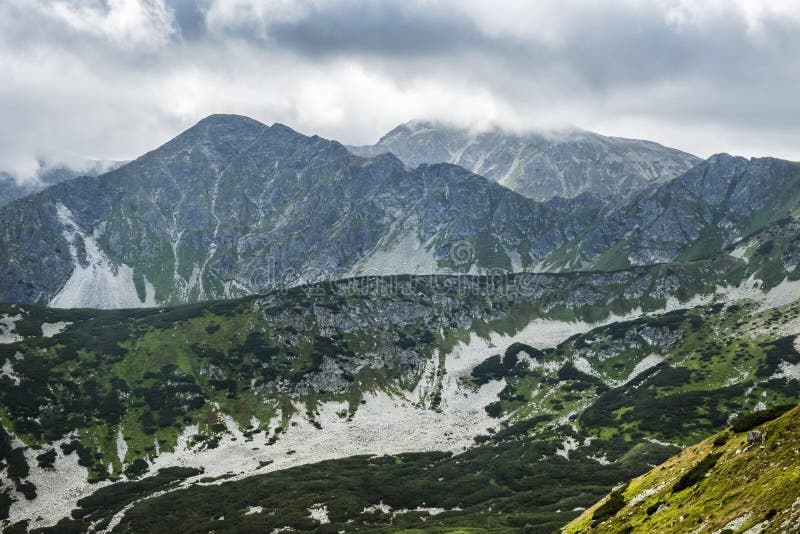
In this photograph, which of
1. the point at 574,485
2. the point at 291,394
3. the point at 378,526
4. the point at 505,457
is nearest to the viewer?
the point at 378,526

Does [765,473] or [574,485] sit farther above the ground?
[765,473]

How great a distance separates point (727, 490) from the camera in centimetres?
3650

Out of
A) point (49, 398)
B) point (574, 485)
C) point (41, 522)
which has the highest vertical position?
point (49, 398)

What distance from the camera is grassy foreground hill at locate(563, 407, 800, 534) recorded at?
1199 inches

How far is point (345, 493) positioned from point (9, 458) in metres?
76.8

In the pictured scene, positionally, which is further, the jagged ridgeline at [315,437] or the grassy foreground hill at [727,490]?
the jagged ridgeline at [315,437]

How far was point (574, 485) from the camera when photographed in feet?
382

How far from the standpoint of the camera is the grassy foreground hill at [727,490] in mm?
30453

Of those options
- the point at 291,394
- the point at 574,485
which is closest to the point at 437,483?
the point at 574,485

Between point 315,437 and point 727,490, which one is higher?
point 727,490

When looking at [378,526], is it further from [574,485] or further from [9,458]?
[9,458]

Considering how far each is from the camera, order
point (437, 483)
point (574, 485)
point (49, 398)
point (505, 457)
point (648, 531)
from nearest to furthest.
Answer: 1. point (648, 531)
2. point (574, 485)
3. point (437, 483)
4. point (505, 457)
5. point (49, 398)

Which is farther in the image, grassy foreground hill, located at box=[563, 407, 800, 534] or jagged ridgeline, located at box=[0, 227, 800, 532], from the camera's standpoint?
jagged ridgeline, located at box=[0, 227, 800, 532]

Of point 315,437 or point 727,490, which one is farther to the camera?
point 315,437
